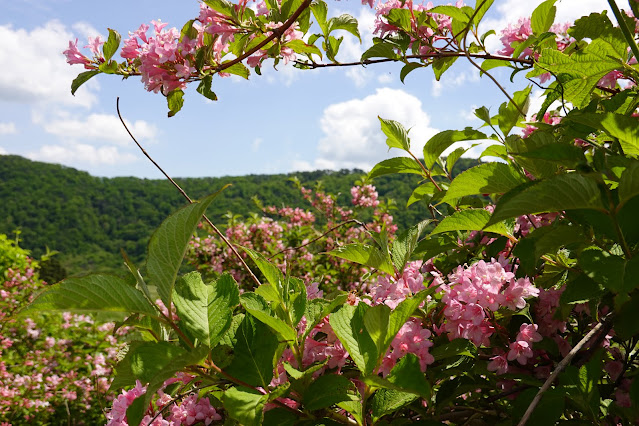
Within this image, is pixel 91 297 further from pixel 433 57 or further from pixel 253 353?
pixel 433 57

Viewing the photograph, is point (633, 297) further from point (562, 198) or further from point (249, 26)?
point (249, 26)

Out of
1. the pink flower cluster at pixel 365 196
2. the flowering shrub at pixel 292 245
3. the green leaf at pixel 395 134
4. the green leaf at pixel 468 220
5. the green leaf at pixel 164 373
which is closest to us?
the green leaf at pixel 164 373

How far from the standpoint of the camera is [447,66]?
1.77 meters

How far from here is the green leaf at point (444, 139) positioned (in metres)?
1.39

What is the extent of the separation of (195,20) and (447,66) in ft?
3.04

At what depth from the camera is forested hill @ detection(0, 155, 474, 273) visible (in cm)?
6662

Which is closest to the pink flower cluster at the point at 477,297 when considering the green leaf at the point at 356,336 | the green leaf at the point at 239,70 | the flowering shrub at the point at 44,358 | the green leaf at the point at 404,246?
the green leaf at the point at 404,246

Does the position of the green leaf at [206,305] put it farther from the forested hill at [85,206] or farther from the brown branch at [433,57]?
the forested hill at [85,206]

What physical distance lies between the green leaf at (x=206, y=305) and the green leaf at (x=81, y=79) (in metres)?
1.08

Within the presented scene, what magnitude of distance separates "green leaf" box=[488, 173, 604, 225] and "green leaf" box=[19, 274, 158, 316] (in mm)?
538

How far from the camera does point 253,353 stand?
0.80 metres

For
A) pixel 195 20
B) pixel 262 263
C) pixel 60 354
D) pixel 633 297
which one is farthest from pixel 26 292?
pixel 633 297

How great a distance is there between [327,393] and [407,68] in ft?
4.21

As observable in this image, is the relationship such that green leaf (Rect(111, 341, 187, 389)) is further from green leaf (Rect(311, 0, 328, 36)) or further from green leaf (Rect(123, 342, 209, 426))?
green leaf (Rect(311, 0, 328, 36))
